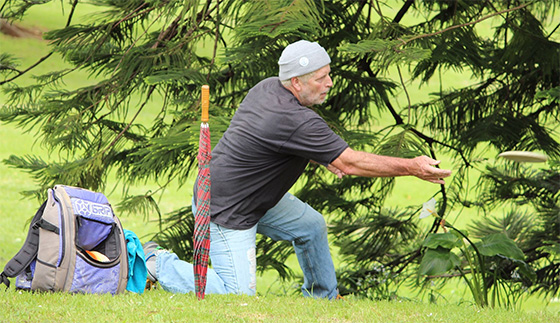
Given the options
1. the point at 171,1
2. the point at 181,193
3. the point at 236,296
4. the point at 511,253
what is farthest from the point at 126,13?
the point at 181,193

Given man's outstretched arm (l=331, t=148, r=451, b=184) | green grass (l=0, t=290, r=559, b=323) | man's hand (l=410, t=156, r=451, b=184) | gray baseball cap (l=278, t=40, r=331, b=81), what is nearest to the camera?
green grass (l=0, t=290, r=559, b=323)

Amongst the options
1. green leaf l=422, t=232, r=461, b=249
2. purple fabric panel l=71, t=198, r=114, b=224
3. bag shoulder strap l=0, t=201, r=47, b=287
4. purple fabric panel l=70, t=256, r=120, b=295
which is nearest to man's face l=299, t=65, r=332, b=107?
green leaf l=422, t=232, r=461, b=249

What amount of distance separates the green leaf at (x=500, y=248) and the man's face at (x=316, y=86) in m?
1.09

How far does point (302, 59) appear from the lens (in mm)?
2971

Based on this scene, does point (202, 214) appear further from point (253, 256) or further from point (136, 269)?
point (136, 269)

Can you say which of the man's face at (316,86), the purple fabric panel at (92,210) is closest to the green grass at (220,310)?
the purple fabric panel at (92,210)

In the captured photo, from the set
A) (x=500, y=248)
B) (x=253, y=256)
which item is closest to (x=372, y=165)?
(x=253, y=256)

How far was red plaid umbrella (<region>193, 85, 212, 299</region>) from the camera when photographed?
8.86 feet

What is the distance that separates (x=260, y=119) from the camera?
2.94 meters

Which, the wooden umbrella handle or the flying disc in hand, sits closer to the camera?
the wooden umbrella handle

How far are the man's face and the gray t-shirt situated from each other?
9cm

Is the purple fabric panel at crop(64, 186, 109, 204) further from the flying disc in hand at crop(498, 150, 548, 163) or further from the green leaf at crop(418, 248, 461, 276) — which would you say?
the flying disc in hand at crop(498, 150, 548, 163)

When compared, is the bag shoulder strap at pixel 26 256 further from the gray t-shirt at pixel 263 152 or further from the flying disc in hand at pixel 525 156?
the flying disc in hand at pixel 525 156

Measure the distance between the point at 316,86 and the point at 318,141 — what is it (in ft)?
1.07
